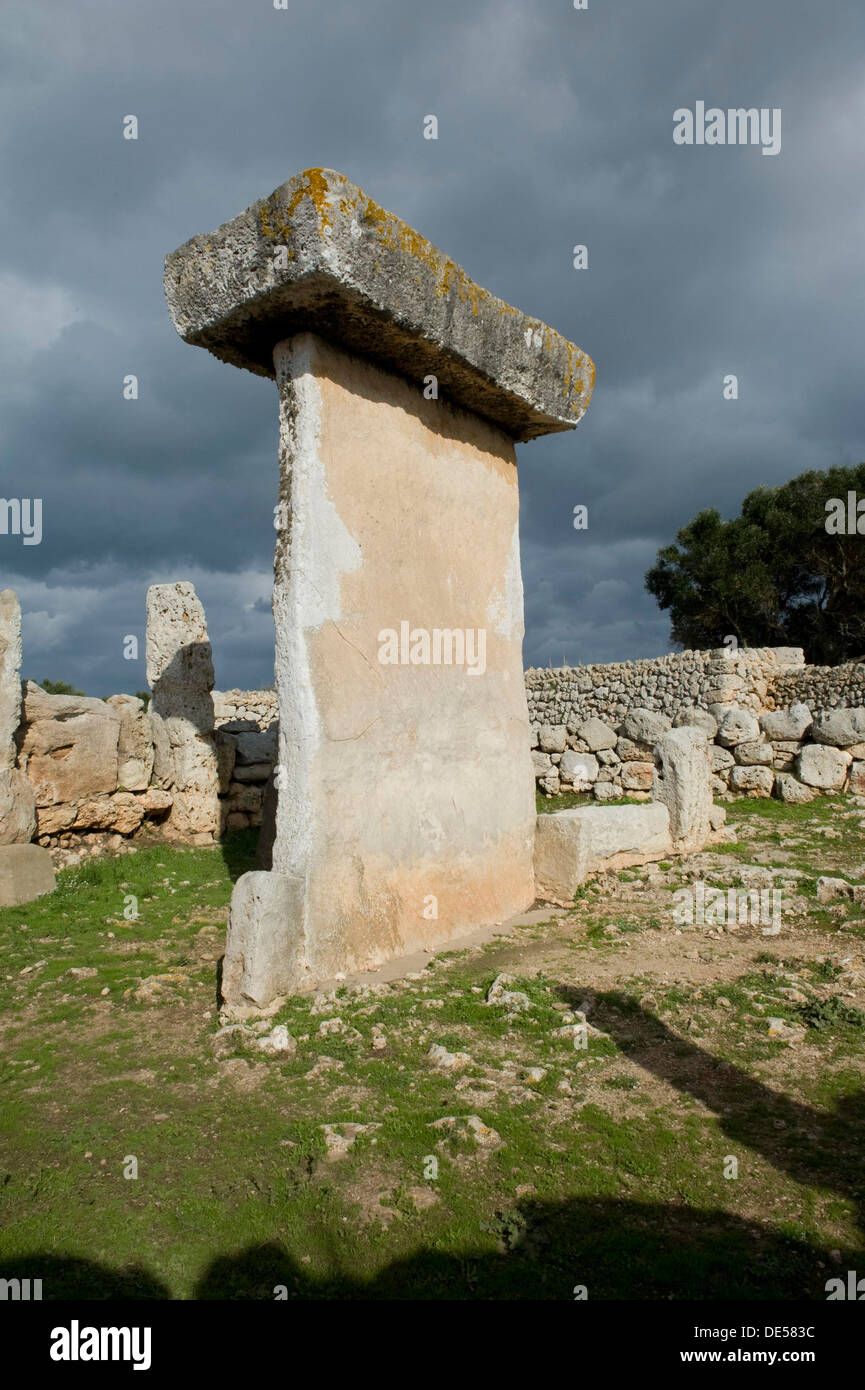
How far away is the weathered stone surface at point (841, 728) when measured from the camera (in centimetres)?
1048

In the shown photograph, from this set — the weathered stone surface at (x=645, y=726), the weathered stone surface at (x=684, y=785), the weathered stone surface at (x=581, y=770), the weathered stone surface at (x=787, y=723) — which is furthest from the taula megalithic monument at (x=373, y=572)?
the weathered stone surface at (x=787, y=723)

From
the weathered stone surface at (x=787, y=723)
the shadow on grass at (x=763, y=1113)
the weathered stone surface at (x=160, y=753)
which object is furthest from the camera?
the weathered stone surface at (x=787, y=723)

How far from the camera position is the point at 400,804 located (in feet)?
17.0

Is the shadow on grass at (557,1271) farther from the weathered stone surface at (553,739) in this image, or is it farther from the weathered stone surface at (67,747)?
the weathered stone surface at (553,739)

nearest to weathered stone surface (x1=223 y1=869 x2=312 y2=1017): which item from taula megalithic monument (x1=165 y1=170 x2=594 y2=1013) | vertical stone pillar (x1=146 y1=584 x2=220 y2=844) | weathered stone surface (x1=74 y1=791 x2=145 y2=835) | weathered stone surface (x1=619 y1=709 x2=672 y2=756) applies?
taula megalithic monument (x1=165 y1=170 x2=594 y2=1013)

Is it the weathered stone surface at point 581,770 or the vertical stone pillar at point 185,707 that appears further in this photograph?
the weathered stone surface at point 581,770

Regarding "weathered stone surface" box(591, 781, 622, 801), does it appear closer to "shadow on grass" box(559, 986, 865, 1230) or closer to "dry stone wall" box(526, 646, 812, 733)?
"dry stone wall" box(526, 646, 812, 733)

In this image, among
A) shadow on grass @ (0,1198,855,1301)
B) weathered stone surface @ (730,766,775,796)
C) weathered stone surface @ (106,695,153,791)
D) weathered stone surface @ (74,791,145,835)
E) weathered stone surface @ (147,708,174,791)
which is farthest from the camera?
weathered stone surface @ (730,766,775,796)

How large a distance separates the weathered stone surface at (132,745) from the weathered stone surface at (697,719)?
7073 millimetres

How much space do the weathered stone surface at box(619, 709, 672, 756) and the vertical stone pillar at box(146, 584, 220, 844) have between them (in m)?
5.95

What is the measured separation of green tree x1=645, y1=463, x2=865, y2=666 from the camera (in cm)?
2098

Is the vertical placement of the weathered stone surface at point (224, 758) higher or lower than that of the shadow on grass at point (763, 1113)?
higher
